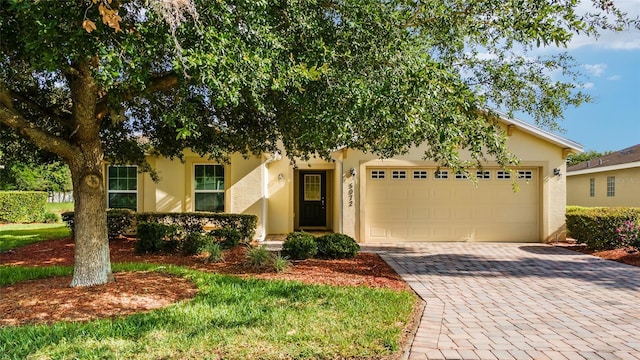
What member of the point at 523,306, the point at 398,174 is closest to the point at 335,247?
the point at 523,306

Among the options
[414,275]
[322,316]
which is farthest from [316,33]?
[414,275]

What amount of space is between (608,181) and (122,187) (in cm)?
2130

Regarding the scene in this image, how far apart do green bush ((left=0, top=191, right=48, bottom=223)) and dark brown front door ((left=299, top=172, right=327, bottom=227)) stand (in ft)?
43.3

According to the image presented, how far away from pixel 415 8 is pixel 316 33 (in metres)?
2.39

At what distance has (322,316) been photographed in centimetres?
518

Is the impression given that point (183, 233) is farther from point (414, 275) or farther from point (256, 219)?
point (414, 275)

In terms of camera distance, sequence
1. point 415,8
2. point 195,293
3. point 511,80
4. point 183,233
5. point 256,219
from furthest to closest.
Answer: point 256,219, point 183,233, point 511,80, point 415,8, point 195,293

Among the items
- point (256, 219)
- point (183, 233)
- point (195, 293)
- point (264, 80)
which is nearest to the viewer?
point (264, 80)

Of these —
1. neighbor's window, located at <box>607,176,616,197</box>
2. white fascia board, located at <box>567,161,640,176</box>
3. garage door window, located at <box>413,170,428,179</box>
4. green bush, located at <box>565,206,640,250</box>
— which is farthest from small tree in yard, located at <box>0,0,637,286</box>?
neighbor's window, located at <box>607,176,616,197</box>

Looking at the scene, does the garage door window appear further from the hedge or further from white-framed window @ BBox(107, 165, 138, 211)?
white-framed window @ BBox(107, 165, 138, 211)

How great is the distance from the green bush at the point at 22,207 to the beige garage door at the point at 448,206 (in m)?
16.4

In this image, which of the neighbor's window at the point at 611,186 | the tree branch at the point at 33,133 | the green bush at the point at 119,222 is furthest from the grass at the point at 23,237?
the neighbor's window at the point at 611,186

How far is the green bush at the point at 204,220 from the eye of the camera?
12.0 meters

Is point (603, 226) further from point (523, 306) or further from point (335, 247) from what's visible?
point (335, 247)
